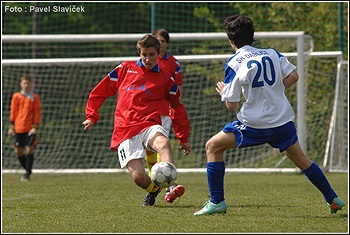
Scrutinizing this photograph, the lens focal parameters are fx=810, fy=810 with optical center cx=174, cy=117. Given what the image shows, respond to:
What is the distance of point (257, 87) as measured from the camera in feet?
22.4

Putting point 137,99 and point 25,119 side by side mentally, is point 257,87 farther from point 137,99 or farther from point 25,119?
point 25,119

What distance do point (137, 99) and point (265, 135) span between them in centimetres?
156

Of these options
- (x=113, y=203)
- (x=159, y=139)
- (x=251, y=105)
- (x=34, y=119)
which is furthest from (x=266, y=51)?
(x=34, y=119)

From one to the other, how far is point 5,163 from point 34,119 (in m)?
3.09

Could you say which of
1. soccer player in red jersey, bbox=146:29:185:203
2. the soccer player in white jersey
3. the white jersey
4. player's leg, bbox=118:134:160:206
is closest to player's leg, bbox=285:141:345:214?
the soccer player in white jersey

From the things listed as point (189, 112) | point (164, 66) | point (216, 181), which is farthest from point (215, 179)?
point (189, 112)

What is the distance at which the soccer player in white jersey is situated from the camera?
6797mm

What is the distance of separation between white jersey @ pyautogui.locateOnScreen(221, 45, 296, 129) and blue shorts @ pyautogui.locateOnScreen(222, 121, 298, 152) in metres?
0.04

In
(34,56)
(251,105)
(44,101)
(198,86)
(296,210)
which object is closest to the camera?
(251,105)

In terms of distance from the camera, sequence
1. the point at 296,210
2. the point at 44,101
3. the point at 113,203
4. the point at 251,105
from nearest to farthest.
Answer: the point at 251,105 < the point at 296,210 < the point at 113,203 < the point at 44,101

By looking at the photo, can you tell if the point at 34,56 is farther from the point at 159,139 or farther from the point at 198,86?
the point at 159,139

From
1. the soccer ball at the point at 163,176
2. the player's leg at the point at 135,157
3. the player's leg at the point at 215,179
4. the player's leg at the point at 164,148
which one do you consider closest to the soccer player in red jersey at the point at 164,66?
the player's leg at the point at 135,157

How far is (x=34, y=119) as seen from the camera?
13.3 meters

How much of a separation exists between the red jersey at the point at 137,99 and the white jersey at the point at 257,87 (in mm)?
1290
